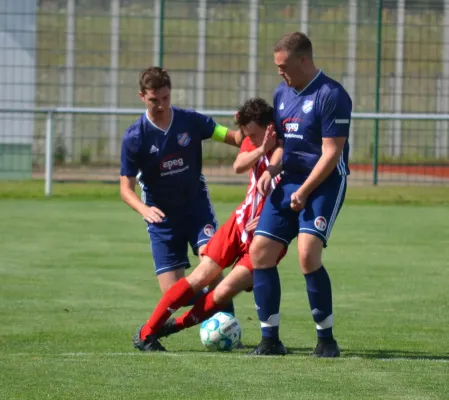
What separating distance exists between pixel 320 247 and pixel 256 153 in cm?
68

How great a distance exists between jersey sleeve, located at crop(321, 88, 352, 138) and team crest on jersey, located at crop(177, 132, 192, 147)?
143 cm

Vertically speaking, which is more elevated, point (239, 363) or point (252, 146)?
point (252, 146)

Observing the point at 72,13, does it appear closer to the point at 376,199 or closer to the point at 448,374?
the point at 376,199

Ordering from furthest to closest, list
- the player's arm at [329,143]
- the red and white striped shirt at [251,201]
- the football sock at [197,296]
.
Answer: the football sock at [197,296]
the red and white striped shirt at [251,201]
the player's arm at [329,143]

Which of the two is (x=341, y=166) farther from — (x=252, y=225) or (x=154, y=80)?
(x=154, y=80)

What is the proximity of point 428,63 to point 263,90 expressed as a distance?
9.55 feet

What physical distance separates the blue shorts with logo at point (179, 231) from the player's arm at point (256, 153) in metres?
1.08

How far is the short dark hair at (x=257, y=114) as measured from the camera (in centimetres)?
753

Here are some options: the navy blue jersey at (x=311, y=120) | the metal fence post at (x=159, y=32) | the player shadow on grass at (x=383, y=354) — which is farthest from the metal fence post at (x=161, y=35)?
the player shadow on grass at (x=383, y=354)

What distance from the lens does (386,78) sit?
69.3 feet

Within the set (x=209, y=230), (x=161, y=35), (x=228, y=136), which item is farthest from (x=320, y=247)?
(x=161, y=35)

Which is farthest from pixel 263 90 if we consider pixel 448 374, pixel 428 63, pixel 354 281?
pixel 448 374

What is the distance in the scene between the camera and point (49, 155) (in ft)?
61.8

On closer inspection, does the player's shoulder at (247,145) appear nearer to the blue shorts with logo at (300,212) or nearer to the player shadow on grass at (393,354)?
the blue shorts with logo at (300,212)
